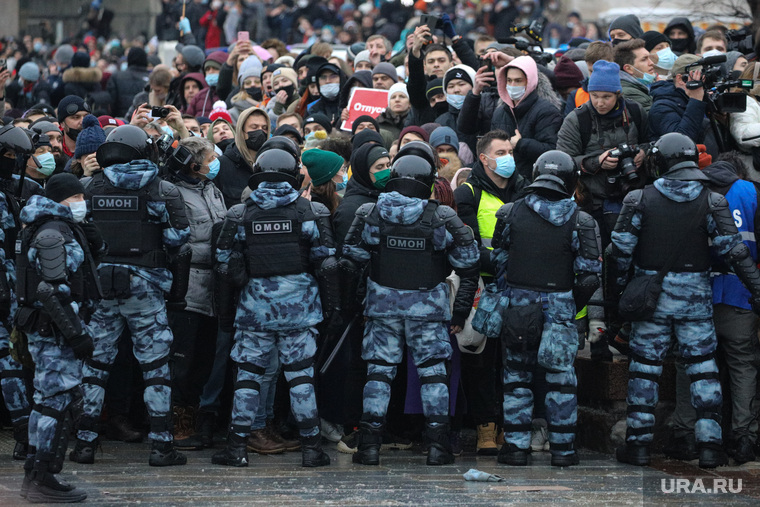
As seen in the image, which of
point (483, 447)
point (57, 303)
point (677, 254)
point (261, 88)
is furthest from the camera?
point (261, 88)

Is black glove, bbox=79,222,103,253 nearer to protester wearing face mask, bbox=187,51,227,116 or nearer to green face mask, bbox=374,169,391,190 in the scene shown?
green face mask, bbox=374,169,391,190

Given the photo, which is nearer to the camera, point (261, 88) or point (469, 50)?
point (469, 50)

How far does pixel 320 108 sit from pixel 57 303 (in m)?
6.16

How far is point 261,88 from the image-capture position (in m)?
12.7

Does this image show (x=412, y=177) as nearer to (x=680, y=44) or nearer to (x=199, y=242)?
(x=199, y=242)

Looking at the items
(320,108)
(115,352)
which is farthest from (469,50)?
(115,352)

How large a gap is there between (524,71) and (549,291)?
8.41 ft

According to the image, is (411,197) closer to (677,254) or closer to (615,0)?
(677,254)

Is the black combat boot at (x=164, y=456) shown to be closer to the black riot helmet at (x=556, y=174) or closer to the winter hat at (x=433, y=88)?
the black riot helmet at (x=556, y=174)

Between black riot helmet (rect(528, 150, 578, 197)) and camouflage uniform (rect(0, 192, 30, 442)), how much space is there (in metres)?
3.74

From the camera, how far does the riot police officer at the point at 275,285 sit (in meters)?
7.65

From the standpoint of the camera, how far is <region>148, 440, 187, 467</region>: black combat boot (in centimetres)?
767

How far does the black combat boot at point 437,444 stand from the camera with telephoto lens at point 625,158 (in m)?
Result: 2.33

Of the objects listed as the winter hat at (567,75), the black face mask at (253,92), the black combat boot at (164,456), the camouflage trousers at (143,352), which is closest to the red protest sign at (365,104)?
the black face mask at (253,92)
